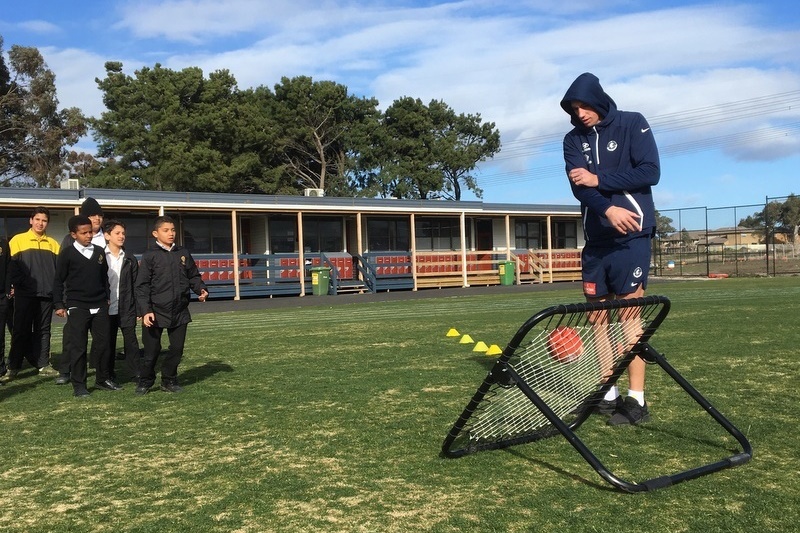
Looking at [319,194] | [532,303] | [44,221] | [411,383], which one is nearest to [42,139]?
[319,194]

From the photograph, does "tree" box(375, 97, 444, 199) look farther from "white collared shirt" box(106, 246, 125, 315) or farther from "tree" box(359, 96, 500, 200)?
"white collared shirt" box(106, 246, 125, 315)

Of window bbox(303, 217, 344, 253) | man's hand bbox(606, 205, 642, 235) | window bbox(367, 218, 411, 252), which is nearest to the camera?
man's hand bbox(606, 205, 642, 235)

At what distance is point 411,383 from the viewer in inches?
250

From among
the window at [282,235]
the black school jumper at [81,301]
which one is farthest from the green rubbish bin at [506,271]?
the black school jumper at [81,301]

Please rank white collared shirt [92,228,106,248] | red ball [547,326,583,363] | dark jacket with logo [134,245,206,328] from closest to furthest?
red ball [547,326,583,363] < dark jacket with logo [134,245,206,328] < white collared shirt [92,228,106,248]

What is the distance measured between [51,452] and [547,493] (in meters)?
3.09

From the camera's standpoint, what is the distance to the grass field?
3094 millimetres

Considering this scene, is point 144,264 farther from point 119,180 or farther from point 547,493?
point 119,180

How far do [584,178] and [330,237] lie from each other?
2508cm

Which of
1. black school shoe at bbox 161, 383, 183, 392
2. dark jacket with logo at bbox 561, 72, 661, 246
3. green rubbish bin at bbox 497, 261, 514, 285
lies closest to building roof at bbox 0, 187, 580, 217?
green rubbish bin at bbox 497, 261, 514, 285

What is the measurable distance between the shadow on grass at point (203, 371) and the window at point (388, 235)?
21.8 m

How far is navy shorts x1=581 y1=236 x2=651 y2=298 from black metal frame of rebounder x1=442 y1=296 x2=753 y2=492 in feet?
1.80

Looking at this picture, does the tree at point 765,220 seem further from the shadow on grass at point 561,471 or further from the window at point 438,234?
the shadow on grass at point 561,471

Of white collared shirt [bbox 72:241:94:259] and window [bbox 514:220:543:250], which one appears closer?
white collared shirt [bbox 72:241:94:259]
